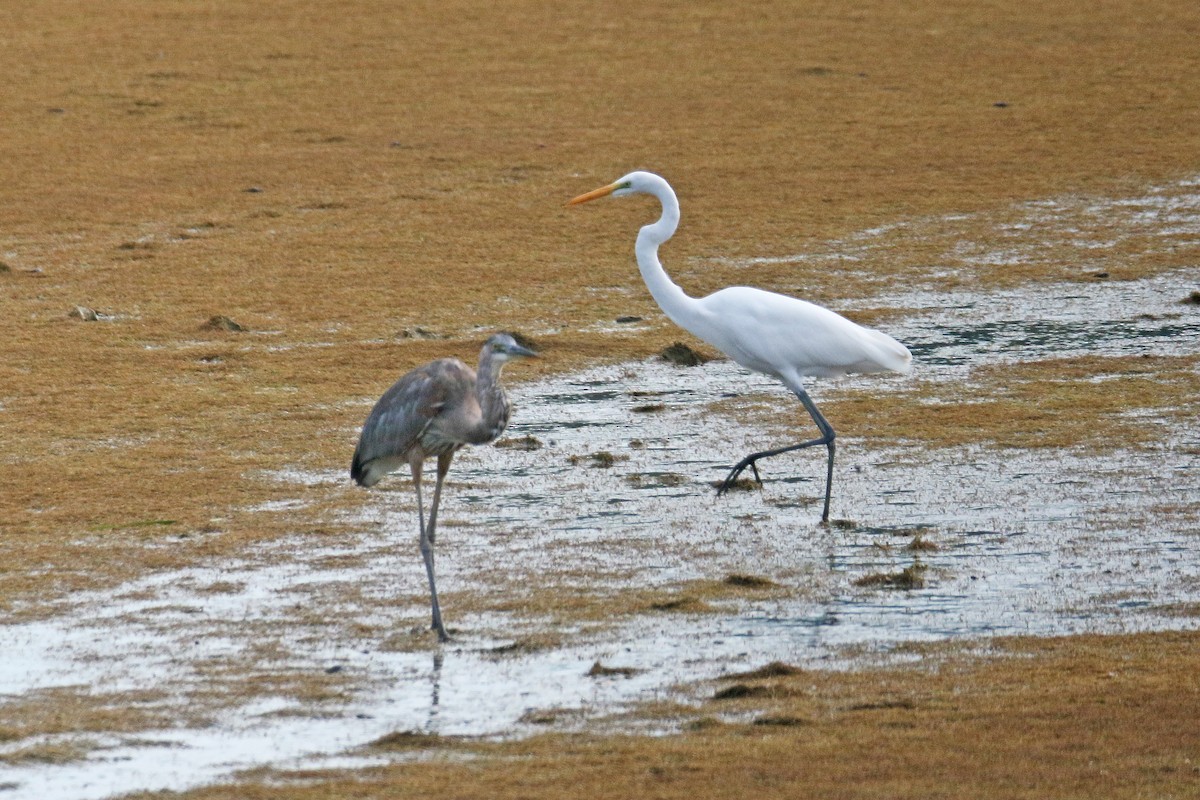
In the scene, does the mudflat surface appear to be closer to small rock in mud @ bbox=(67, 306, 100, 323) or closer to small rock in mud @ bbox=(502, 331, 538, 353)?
small rock in mud @ bbox=(67, 306, 100, 323)

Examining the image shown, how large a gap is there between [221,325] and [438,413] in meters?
4.17

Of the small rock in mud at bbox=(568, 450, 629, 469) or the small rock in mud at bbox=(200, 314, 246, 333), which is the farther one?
the small rock in mud at bbox=(200, 314, 246, 333)

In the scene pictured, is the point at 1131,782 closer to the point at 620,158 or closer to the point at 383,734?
the point at 383,734

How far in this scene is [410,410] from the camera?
→ 650 centimetres

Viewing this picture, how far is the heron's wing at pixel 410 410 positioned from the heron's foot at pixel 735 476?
4.61ft

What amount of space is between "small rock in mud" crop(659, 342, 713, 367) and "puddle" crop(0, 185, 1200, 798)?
630 millimetres

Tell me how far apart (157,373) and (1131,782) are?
6250 millimetres

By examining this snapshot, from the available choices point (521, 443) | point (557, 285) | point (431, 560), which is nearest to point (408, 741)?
point (431, 560)

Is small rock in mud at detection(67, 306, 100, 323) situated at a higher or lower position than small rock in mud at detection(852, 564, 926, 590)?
higher

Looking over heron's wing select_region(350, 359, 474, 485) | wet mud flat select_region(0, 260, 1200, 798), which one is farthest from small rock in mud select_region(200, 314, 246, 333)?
heron's wing select_region(350, 359, 474, 485)

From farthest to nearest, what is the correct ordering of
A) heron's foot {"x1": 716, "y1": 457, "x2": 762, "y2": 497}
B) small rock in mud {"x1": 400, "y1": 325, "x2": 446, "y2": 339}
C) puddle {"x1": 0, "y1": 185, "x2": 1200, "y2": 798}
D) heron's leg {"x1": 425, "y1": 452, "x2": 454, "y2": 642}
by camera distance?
small rock in mud {"x1": 400, "y1": 325, "x2": 446, "y2": 339} < heron's foot {"x1": 716, "y1": 457, "x2": 762, "y2": 497} < heron's leg {"x1": 425, "y1": 452, "x2": 454, "y2": 642} < puddle {"x1": 0, "y1": 185, "x2": 1200, "y2": 798}

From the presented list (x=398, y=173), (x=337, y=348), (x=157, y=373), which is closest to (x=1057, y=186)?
(x=398, y=173)

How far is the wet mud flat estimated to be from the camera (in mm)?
5043

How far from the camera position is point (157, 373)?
936 centimetres
